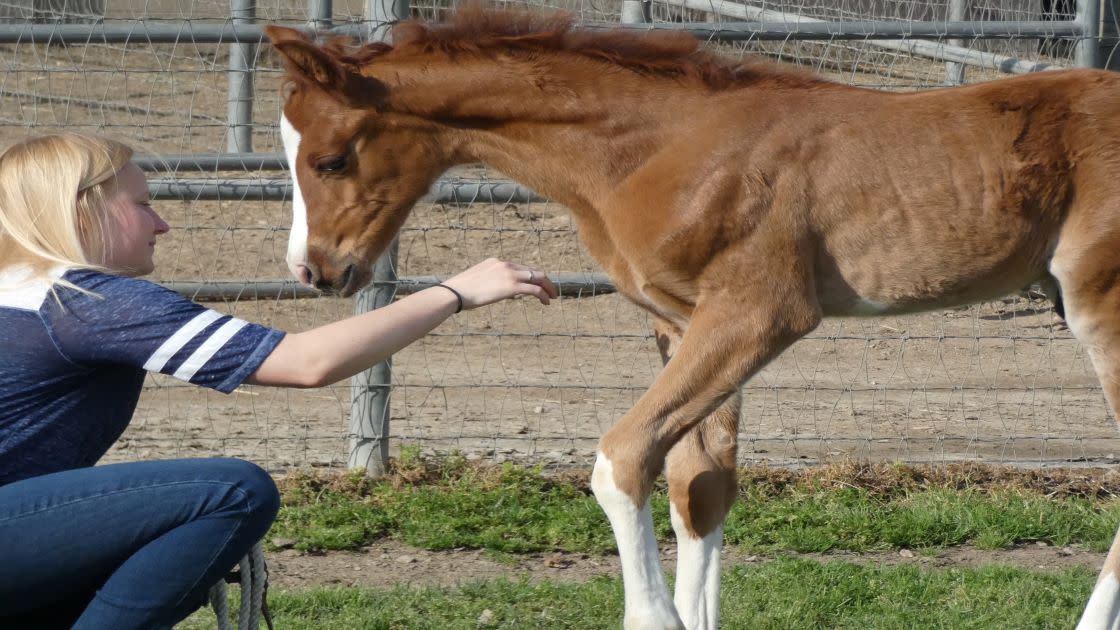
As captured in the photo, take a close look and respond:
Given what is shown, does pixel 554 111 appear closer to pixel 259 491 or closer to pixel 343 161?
pixel 343 161

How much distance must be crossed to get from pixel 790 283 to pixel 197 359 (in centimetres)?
160

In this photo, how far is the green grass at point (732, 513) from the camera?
15.6 ft

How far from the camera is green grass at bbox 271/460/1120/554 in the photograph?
15.6 ft

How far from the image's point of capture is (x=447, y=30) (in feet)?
12.2

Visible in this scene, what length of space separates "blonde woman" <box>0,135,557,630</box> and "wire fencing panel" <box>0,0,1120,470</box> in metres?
2.10

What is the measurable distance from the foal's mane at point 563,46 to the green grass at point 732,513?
6.08 feet

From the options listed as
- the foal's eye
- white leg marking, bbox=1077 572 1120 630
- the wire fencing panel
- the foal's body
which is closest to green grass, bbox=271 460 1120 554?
Result: the wire fencing panel

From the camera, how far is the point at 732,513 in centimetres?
496

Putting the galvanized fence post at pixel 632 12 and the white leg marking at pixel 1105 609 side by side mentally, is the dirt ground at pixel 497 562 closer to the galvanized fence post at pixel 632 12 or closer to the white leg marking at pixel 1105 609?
the white leg marking at pixel 1105 609

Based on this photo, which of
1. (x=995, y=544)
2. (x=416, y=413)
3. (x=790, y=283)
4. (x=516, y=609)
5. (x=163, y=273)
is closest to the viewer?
(x=790, y=283)

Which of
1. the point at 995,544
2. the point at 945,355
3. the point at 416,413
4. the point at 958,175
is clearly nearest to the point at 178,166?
the point at 416,413

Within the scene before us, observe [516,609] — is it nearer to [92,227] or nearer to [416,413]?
[92,227]

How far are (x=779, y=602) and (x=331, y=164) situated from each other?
195cm

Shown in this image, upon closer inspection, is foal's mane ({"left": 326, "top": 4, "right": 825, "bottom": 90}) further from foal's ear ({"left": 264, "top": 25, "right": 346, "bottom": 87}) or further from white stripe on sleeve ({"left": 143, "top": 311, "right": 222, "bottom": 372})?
white stripe on sleeve ({"left": 143, "top": 311, "right": 222, "bottom": 372})
